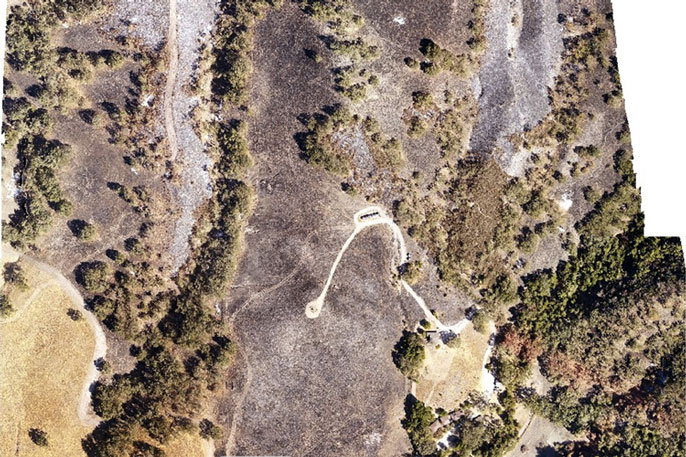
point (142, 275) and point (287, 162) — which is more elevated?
point (287, 162)

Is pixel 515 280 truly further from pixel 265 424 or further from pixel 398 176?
pixel 265 424

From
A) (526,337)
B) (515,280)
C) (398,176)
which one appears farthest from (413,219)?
(526,337)

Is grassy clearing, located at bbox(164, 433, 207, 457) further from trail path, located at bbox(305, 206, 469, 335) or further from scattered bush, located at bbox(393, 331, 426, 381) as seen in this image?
scattered bush, located at bbox(393, 331, 426, 381)

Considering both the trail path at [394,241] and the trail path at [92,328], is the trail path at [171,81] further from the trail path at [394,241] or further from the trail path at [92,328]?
the trail path at [394,241]

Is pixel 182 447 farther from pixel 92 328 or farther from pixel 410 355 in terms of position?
pixel 410 355

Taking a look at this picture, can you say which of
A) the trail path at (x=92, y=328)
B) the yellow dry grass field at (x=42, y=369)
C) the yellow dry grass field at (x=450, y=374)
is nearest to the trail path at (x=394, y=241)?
the yellow dry grass field at (x=450, y=374)

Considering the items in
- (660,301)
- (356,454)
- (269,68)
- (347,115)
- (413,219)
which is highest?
(269,68)
